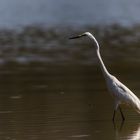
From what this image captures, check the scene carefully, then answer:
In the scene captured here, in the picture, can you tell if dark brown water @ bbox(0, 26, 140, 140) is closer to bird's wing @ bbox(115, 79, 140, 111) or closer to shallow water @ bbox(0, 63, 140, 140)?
shallow water @ bbox(0, 63, 140, 140)

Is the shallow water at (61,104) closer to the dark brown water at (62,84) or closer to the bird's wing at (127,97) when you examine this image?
the dark brown water at (62,84)

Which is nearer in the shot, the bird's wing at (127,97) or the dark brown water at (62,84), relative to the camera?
the dark brown water at (62,84)

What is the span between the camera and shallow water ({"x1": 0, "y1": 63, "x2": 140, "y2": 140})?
43.9ft

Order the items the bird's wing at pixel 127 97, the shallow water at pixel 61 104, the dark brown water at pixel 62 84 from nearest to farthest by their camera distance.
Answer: the shallow water at pixel 61 104 < the dark brown water at pixel 62 84 < the bird's wing at pixel 127 97

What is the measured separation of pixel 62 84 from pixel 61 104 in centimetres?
386

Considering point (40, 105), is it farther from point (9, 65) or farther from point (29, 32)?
point (29, 32)

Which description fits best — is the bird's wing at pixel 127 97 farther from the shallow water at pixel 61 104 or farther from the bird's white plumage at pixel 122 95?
the shallow water at pixel 61 104

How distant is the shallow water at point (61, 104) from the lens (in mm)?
13367

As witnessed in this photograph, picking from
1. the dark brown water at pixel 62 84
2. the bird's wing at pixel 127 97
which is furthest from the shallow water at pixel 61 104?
the bird's wing at pixel 127 97

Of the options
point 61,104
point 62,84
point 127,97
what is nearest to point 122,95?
point 127,97

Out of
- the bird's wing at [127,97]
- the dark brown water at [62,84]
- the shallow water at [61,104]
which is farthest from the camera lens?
the bird's wing at [127,97]

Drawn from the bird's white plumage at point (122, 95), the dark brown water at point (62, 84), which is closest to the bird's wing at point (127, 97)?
the bird's white plumage at point (122, 95)

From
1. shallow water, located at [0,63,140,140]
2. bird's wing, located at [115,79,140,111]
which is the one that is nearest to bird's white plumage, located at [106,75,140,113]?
bird's wing, located at [115,79,140,111]

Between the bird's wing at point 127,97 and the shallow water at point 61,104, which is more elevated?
the bird's wing at point 127,97
